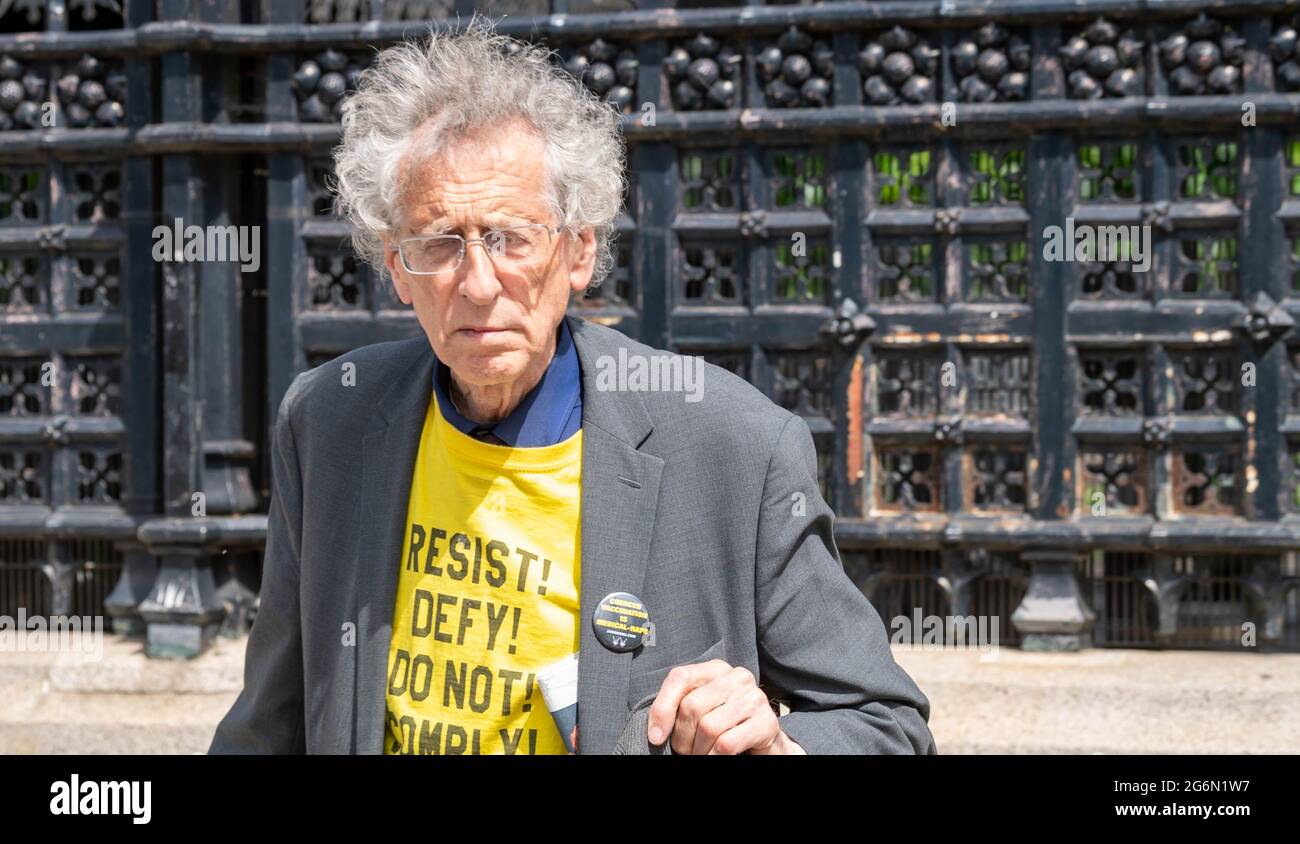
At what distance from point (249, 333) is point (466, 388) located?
3295 mm

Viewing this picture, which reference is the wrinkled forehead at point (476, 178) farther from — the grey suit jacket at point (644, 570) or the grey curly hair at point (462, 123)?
the grey suit jacket at point (644, 570)

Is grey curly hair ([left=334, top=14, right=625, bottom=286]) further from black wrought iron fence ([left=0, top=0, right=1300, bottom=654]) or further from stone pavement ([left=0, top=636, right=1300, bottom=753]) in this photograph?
stone pavement ([left=0, top=636, right=1300, bottom=753])

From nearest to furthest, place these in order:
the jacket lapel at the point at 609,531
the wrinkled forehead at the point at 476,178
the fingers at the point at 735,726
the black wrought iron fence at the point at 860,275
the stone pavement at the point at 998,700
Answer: the fingers at the point at 735,726
the jacket lapel at the point at 609,531
the wrinkled forehead at the point at 476,178
the stone pavement at the point at 998,700
the black wrought iron fence at the point at 860,275

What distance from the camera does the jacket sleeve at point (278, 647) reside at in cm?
254

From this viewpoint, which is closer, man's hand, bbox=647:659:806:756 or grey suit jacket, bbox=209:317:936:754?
man's hand, bbox=647:659:806:756

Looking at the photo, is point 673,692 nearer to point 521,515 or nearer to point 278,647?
point 521,515

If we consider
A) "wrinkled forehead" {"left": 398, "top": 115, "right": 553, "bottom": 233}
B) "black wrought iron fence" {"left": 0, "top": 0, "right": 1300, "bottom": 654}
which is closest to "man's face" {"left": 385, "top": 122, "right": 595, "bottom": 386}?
"wrinkled forehead" {"left": 398, "top": 115, "right": 553, "bottom": 233}

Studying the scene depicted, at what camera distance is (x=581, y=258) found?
258 centimetres

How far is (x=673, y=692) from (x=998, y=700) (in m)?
3.00

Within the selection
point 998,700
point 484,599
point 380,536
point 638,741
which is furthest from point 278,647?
point 998,700

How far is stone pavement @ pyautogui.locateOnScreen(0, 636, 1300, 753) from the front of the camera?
471 cm

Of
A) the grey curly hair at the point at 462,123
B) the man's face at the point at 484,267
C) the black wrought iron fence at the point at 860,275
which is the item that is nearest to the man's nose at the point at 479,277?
the man's face at the point at 484,267

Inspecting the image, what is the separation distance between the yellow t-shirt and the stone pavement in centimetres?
270
